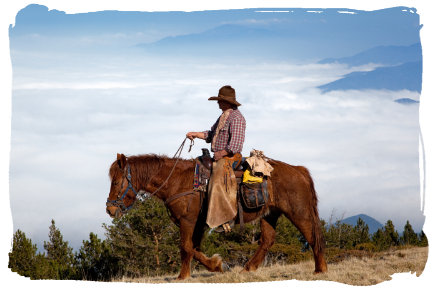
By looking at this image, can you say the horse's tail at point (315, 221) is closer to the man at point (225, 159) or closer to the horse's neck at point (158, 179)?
the man at point (225, 159)

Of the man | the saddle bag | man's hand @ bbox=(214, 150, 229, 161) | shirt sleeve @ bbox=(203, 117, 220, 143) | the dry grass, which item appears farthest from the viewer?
shirt sleeve @ bbox=(203, 117, 220, 143)

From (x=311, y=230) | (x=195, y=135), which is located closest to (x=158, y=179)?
(x=195, y=135)

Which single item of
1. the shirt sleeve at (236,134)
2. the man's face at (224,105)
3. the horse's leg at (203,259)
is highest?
the man's face at (224,105)

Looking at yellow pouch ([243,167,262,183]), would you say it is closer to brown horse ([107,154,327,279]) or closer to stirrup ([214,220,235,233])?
brown horse ([107,154,327,279])

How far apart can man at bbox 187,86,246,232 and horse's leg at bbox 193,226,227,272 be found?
43 cm

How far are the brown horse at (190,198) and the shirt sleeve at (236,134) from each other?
923 mm

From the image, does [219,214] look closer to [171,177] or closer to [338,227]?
[171,177]

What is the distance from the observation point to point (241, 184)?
8211 millimetres

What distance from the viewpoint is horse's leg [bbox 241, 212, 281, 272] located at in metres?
8.53

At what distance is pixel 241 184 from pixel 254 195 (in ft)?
1.17

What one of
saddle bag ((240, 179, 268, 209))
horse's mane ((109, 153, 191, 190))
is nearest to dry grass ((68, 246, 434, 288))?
saddle bag ((240, 179, 268, 209))

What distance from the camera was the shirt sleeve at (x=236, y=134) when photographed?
26.1 feet

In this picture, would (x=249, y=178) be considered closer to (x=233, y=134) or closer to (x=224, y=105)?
(x=233, y=134)

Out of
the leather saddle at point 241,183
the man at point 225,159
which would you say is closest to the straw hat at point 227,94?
the man at point 225,159
